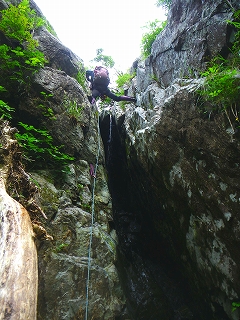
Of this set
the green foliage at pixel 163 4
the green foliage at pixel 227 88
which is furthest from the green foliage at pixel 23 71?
the green foliage at pixel 163 4

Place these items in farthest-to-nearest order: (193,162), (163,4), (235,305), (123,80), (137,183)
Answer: (123,80), (163,4), (137,183), (193,162), (235,305)

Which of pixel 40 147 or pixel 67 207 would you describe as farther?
pixel 40 147

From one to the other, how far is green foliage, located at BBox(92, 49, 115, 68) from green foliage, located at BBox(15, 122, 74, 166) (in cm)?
908

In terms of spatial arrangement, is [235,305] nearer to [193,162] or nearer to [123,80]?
[193,162]

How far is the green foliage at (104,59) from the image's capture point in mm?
12555

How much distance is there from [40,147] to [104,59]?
31.9 ft

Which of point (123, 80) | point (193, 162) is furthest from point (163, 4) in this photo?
point (193, 162)

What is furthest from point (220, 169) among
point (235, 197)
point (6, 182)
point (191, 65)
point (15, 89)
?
point (15, 89)

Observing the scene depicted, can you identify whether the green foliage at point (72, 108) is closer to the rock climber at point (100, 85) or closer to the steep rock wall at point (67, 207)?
the steep rock wall at point (67, 207)

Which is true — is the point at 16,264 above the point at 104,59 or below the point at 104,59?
below

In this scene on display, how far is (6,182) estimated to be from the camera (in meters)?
3.20

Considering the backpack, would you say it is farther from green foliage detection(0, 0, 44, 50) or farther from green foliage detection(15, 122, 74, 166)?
green foliage detection(15, 122, 74, 166)

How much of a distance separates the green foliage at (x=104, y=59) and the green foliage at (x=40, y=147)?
9.08 m

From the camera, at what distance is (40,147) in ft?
15.4
